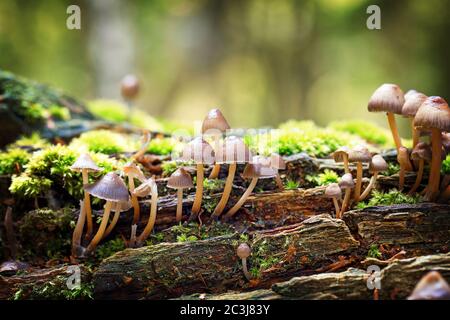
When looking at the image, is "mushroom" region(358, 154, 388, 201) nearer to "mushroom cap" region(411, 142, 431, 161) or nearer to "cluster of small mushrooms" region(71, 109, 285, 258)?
"mushroom cap" region(411, 142, 431, 161)

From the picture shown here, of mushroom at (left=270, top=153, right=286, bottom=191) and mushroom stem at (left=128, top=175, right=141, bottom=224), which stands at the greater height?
mushroom at (left=270, top=153, right=286, bottom=191)

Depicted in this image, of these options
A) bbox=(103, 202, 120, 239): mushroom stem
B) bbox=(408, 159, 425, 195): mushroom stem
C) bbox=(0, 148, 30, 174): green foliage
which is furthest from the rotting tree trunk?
bbox=(0, 148, 30, 174): green foliage

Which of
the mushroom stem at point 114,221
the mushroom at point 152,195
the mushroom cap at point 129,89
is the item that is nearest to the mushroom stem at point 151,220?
the mushroom at point 152,195

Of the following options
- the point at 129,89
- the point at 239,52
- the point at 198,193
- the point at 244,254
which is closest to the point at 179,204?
the point at 198,193

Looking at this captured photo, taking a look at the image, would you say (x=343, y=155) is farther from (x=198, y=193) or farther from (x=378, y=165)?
(x=198, y=193)

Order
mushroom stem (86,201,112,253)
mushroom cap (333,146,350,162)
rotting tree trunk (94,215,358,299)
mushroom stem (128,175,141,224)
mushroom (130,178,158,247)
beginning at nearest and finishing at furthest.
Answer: rotting tree trunk (94,215,358,299)
mushroom stem (86,201,112,253)
mushroom (130,178,158,247)
mushroom stem (128,175,141,224)
mushroom cap (333,146,350,162)

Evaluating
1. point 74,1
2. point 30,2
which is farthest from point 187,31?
point 30,2
